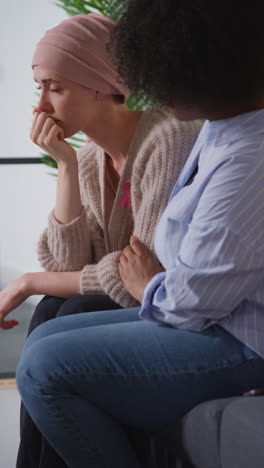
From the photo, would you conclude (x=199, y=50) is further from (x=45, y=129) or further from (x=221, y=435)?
(x=45, y=129)

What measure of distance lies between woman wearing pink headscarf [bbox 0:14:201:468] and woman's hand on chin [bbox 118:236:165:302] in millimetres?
174

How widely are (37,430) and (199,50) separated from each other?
83 centimetres

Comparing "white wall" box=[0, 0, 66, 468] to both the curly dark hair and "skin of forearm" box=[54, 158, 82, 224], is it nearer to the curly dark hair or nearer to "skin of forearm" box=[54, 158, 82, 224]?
"skin of forearm" box=[54, 158, 82, 224]

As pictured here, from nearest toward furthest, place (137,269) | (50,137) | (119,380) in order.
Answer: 1. (119,380)
2. (137,269)
3. (50,137)

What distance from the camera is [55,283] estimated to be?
183 cm

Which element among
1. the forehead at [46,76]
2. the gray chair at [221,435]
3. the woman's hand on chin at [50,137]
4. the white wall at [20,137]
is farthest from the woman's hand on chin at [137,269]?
the white wall at [20,137]

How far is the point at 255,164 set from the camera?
Result: 1092 millimetres

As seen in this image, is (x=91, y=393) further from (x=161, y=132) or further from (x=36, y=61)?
(x=36, y=61)

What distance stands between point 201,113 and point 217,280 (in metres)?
0.29

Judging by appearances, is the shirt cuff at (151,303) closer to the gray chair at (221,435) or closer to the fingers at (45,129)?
the gray chair at (221,435)

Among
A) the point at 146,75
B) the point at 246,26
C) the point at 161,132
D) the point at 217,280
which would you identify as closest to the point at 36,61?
the point at 161,132

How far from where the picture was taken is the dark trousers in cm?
143

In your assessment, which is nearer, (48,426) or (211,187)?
(211,187)

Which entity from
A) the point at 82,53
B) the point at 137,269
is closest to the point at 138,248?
the point at 137,269
